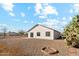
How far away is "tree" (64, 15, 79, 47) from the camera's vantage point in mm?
1804

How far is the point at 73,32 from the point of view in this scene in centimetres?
183

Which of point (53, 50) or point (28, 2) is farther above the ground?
point (28, 2)

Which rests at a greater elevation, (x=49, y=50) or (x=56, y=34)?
(x=56, y=34)

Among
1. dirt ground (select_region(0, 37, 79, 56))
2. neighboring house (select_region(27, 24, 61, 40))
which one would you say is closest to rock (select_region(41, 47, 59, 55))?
dirt ground (select_region(0, 37, 79, 56))

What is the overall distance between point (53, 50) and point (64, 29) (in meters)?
0.28

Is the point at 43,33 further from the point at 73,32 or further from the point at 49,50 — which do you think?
the point at 73,32

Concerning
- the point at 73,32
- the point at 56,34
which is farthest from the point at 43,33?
the point at 73,32

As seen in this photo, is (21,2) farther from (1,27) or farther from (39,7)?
(1,27)

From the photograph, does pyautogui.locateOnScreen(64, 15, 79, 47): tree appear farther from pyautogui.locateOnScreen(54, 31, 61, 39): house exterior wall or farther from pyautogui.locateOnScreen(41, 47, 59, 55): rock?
pyautogui.locateOnScreen(41, 47, 59, 55): rock

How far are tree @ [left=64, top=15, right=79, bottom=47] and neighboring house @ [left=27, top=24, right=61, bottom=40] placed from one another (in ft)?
0.36

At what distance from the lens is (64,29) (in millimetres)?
1817

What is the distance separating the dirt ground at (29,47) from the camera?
1793mm

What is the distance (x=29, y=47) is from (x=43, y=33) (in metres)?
0.23

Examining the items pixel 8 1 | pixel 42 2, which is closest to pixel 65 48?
pixel 42 2
